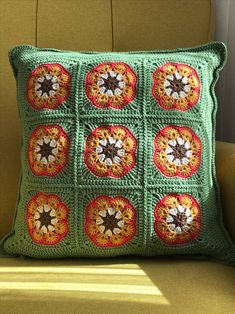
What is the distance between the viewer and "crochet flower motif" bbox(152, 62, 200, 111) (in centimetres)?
101

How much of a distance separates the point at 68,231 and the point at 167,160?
241mm

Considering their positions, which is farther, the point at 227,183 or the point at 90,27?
the point at 90,27

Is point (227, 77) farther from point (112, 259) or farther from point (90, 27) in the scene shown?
point (112, 259)

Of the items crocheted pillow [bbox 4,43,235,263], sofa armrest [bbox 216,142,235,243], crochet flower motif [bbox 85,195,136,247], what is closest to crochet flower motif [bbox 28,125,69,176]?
crocheted pillow [bbox 4,43,235,263]

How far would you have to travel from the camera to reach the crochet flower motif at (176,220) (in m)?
0.98

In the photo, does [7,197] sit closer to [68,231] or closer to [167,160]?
[68,231]

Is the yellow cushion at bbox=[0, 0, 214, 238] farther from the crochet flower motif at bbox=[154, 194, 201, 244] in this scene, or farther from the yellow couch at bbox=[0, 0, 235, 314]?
the crochet flower motif at bbox=[154, 194, 201, 244]

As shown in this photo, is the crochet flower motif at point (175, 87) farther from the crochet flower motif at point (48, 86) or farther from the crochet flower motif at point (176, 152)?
the crochet flower motif at point (48, 86)

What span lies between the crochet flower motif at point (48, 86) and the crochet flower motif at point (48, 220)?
185mm

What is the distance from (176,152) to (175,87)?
5.2 inches

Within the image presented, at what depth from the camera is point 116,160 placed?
98 cm

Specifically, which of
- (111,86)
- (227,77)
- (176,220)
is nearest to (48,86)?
(111,86)

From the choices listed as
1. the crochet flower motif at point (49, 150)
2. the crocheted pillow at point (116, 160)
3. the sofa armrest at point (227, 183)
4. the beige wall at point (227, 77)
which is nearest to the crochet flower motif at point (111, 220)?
the crocheted pillow at point (116, 160)

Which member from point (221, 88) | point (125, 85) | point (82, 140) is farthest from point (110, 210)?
point (221, 88)
